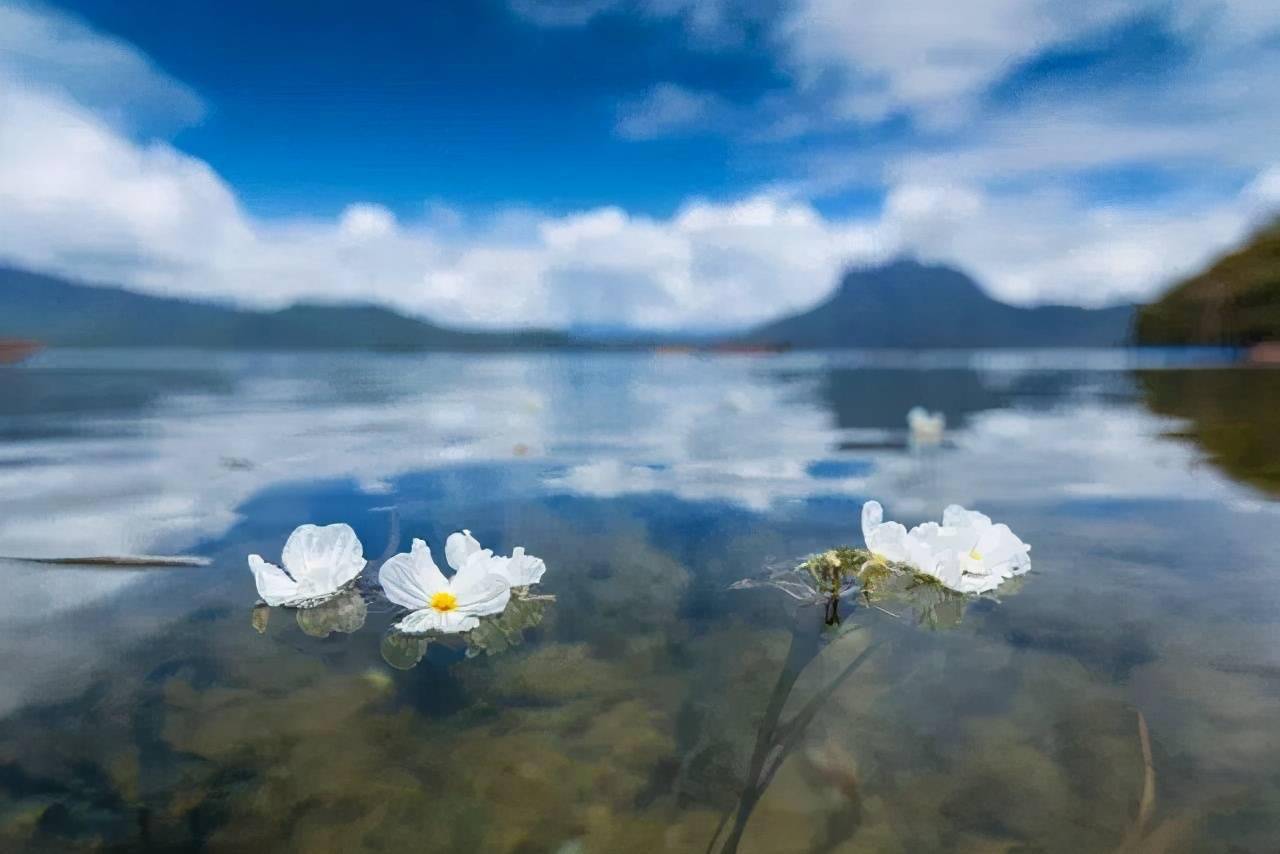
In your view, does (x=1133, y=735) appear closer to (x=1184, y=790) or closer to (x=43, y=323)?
(x=1184, y=790)

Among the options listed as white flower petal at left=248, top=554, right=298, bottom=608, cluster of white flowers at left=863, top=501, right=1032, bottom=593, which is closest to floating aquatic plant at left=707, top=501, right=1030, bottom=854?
cluster of white flowers at left=863, top=501, right=1032, bottom=593

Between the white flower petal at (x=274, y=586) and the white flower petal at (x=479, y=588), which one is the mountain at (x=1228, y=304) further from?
the white flower petal at (x=274, y=586)

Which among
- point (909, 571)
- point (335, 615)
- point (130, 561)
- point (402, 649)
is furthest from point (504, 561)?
point (130, 561)

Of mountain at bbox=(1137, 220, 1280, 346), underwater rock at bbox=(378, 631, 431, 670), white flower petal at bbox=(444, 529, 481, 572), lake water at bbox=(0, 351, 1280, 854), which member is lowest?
lake water at bbox=(0, 351, 1280, 854)

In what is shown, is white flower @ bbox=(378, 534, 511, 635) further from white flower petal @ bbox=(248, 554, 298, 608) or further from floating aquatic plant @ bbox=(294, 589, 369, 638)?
white flower petal @ bbox=(248, 554, 298, 608)

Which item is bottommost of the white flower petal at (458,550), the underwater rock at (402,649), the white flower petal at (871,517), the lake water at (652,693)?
the lake water at (652,693)

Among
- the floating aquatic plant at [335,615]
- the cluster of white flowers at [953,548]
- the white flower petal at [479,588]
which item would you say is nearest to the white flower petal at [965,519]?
the cluster of white flowers at [953,548]
